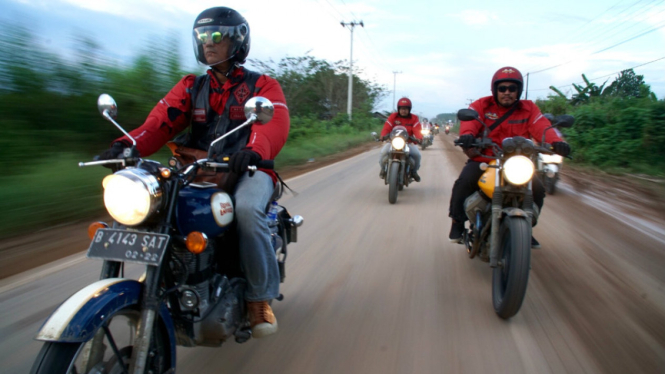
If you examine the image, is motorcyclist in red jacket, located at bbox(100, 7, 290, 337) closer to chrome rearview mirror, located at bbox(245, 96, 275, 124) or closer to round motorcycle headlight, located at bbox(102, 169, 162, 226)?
chrome rearview mirror, located at bbox(245, 96, 275, 124)

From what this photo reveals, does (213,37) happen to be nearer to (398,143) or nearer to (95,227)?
(95,227)

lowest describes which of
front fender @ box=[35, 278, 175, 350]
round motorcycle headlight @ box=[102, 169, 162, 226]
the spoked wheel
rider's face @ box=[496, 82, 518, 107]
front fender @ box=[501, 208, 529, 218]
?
the spoked wheel

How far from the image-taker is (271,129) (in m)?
2.81

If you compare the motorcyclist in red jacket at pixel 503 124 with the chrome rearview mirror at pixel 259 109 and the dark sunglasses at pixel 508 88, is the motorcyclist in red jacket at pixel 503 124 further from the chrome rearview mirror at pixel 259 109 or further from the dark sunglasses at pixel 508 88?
the chrome rearview mirror at pixel 259 109

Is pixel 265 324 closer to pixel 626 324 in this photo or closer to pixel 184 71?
pixel 626 324

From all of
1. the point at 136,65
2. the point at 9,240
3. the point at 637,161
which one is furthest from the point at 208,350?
the point at 637,161

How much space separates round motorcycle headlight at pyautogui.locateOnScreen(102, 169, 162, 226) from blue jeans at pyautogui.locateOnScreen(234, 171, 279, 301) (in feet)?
2.03

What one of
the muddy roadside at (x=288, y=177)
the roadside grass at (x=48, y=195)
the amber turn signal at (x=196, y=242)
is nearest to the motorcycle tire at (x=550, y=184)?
the muddy roadside at (x=288, y=177)

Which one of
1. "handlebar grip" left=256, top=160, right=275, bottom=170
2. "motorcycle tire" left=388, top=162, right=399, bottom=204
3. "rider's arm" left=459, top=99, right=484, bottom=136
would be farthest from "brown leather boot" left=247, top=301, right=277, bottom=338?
"motorcycle tire" left=388, top=162, right=399, bottom=204

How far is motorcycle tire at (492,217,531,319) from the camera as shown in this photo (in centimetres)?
311

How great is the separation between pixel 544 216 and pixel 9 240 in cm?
643

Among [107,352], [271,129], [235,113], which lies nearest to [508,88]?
[271,129]

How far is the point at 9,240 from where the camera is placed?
4.93 m

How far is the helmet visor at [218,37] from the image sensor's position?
269 cm
